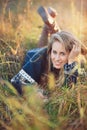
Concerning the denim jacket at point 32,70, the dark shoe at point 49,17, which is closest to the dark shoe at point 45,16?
the dark shoe at point 49,17

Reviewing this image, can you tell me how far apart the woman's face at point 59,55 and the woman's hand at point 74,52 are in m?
0.03

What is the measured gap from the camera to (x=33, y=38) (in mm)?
3898

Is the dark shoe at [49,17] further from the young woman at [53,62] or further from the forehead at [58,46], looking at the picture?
the forehead at [58,46]

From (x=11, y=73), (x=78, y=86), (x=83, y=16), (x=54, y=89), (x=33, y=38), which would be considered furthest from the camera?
(x=83, y=16)

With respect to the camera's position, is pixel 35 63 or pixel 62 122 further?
pixel 35 63

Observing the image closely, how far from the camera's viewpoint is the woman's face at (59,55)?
117 inches

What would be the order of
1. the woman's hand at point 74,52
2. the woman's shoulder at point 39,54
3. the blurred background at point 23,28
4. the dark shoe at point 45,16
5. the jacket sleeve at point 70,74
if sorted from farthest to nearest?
the dark shoe at point 45,16 → the blurred background at point 23,28 → the woman's shoulder at point 39,54 → the woman's hand at point 74,52 → the jacket sleeve at point 70,74

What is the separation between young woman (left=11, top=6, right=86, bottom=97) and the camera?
117 inches

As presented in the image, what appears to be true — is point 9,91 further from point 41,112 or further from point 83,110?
point 83,110

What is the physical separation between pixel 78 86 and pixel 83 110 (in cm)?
18

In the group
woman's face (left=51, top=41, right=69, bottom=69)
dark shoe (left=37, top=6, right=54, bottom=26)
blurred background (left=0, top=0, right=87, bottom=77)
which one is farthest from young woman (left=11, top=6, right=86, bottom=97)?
dark shoe (left=37, top=6, right=54, bottom=26)

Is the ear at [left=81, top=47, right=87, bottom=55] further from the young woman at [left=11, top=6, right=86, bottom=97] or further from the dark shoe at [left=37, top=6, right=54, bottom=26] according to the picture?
the dark shoe at [left=37, top=6, right=54, bottom=26]

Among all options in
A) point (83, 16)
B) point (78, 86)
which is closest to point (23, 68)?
point (78, 86)

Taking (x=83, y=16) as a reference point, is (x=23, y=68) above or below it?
below
